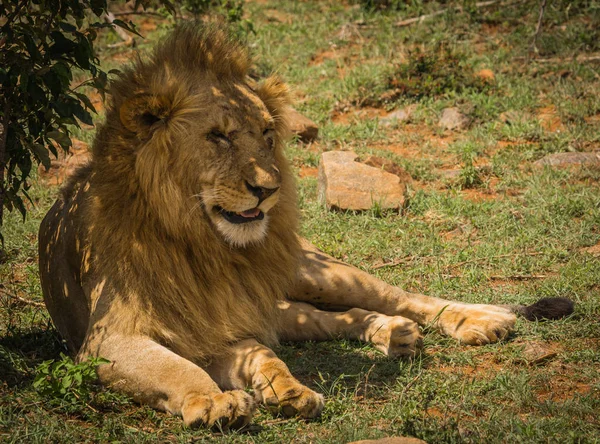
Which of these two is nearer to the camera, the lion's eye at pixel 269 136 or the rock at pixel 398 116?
the lion's eye at pixel 269 136

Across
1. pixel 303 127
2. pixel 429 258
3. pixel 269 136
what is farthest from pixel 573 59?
pixel 269 136

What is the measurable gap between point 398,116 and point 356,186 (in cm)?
208

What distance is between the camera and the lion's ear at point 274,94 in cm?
445

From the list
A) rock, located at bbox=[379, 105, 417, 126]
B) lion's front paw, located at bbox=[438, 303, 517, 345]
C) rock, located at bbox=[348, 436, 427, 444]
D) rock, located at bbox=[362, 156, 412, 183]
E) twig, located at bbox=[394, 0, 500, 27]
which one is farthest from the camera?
twig, located at bbox=[394, 0, 500, 27]

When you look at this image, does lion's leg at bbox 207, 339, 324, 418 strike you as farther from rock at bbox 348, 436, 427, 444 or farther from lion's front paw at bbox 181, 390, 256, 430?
rock at bbox 348, 436, 427, 444

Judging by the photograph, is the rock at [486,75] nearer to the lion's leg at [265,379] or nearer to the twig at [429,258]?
the twig at [429,258]

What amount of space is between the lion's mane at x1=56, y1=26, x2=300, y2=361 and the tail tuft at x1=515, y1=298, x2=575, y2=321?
1.51 meters

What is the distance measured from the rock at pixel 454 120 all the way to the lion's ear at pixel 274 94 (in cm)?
394

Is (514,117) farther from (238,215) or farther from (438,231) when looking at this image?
(238,215)

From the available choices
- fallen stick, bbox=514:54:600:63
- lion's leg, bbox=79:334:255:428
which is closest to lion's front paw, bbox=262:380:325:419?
lion's leg, bbox=79:334:255:428

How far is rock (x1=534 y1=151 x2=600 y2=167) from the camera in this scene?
7178 millimetres

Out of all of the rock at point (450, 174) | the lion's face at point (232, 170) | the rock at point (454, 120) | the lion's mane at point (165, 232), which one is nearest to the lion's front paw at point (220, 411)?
the lion's mane at point (165, 232)

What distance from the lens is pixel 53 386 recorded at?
143 inches

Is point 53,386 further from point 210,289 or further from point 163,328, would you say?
point 210,289
